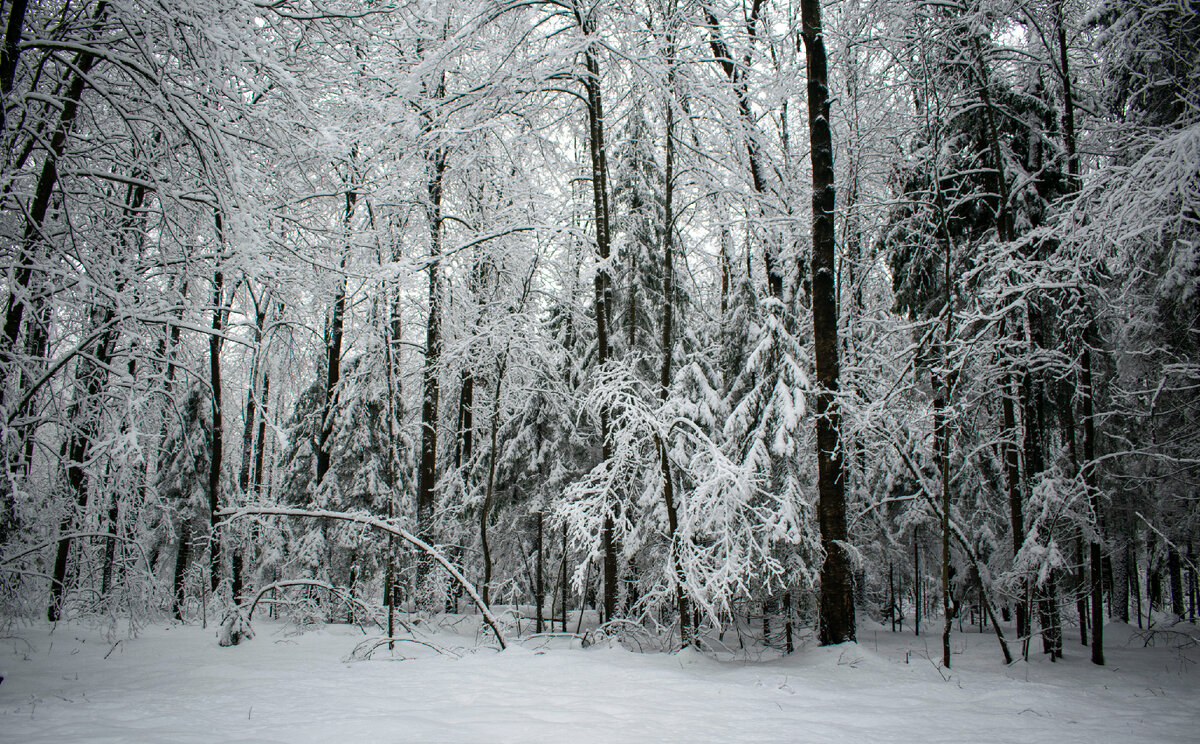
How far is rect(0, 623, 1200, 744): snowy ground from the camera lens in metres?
3.54

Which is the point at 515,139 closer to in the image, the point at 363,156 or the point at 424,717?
the point at 363,156

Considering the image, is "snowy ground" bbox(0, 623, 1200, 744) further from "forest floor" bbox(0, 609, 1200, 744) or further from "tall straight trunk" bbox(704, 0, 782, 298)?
"tall straight trunk" bbox(704, 0, 782, 298)

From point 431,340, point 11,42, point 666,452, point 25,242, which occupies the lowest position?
point 666,452

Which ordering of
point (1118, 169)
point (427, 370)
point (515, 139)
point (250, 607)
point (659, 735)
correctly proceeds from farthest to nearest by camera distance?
point (427, 370) → point (515, 139) → point (250, 607) → point (1118, 169) → point (659, 735)

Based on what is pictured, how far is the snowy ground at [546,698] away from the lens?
3539 mm

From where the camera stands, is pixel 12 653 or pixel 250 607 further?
pixel 250 607

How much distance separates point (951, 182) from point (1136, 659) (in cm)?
874

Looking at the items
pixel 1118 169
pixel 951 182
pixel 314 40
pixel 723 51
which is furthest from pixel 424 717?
pixel 951 182

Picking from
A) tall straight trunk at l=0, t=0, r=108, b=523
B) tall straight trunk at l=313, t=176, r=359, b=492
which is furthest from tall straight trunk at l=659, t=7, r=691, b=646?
tall straight trunk at l=313, t=176, r=359, b=492

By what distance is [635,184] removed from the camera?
11609 mm

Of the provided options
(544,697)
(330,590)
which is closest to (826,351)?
(544,697)

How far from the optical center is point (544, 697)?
4.68 m

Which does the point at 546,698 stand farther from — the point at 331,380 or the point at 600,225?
the point at 331,380

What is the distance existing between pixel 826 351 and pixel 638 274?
5.47 m
